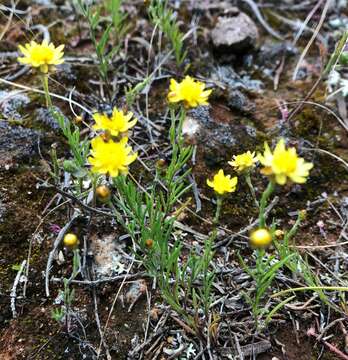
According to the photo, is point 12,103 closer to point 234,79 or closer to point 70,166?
point 70,166

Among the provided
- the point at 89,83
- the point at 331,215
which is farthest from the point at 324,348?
the point at 89,83

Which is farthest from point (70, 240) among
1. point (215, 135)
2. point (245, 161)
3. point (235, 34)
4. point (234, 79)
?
point (235, 34)

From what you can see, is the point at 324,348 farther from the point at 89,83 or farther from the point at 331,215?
the point at 89,83

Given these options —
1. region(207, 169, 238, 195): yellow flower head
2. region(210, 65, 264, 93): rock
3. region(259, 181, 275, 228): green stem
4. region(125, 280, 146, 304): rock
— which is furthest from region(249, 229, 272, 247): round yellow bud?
region(210, 65, 264, 93): rock

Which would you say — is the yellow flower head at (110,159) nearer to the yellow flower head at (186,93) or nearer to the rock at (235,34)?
the yellow flower head at (186,93)

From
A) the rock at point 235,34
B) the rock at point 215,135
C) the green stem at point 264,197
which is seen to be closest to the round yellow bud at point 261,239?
the green stem at point 264,197

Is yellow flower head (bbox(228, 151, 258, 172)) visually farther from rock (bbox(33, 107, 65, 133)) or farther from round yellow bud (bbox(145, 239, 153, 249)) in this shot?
rock (bbox(33, 107, 65, 133))
